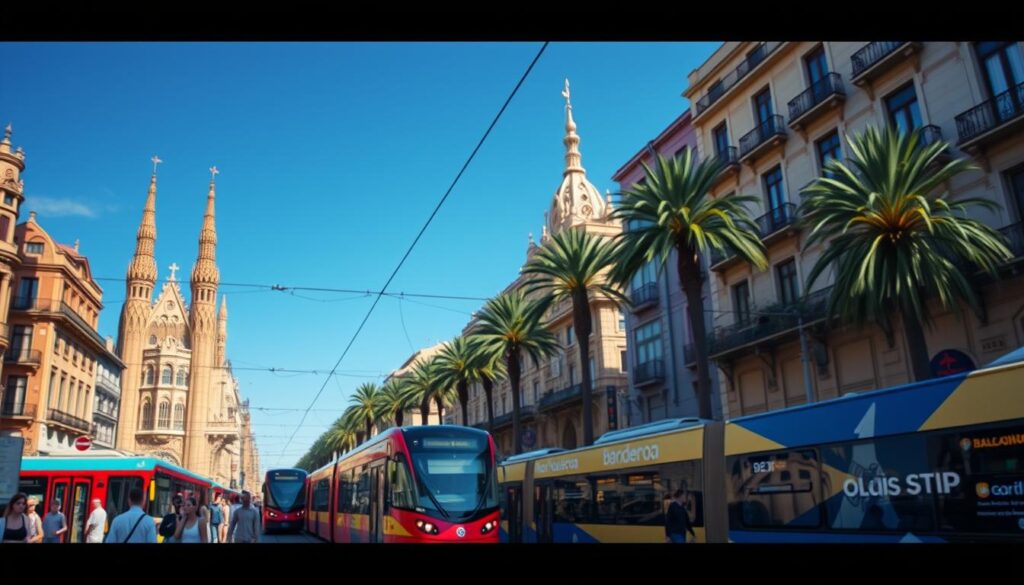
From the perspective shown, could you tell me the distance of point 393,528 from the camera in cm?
1653

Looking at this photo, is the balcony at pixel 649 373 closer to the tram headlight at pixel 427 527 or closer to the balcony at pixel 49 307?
the tram headlight at pixel 427 527

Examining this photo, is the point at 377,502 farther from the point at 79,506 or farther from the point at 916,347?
the point at 916,347

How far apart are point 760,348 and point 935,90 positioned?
11474 mm

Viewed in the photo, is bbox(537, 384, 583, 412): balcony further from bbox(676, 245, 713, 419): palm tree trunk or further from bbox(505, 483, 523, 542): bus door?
bbox(505, 483, 523, 542): bus door

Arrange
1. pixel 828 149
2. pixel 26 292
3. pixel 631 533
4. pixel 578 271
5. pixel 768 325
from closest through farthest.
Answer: pixel 631 533, pixel 828 149, pixel 768 325, pixel 578 271, pixel 26 292

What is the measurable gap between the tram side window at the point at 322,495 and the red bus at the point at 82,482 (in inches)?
250

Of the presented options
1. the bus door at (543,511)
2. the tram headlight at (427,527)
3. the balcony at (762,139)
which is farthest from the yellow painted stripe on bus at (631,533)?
the balcony at (762,139)

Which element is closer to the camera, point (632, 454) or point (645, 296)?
point (632, 454)

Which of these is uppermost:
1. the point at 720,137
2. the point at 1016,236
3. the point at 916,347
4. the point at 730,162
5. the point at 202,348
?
the point at 202,348

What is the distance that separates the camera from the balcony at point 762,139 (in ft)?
102

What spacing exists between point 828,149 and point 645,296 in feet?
45.8

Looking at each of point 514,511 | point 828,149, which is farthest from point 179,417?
point 828,149
